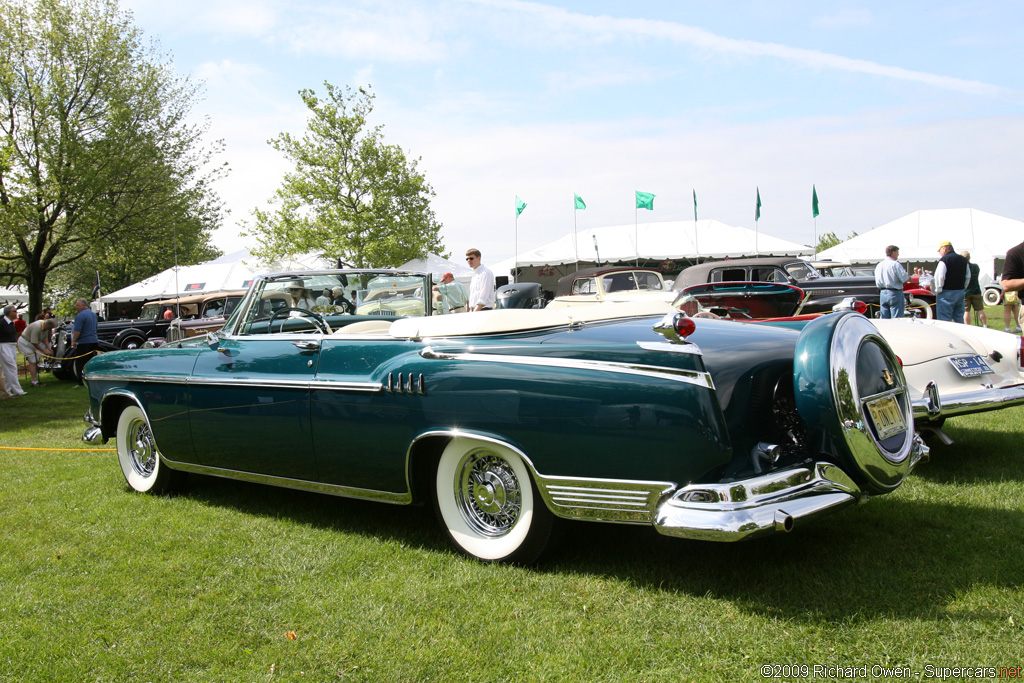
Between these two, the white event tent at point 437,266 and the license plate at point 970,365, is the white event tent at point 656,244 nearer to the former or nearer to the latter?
the white event tent at point 437,266

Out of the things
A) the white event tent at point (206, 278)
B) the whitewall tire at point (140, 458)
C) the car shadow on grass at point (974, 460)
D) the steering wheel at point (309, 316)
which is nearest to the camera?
the steering wheel at point (309, 316)

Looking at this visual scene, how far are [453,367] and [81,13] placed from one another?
21.4 meters

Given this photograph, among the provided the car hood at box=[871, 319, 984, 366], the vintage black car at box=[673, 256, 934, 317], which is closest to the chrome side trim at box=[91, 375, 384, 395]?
the car hood at box=[871, 319, 984, 366]

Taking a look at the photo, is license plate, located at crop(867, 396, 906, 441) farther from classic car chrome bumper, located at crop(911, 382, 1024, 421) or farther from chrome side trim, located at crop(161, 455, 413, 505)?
chrome side trim, located at crop(161, 455, 413, 505)

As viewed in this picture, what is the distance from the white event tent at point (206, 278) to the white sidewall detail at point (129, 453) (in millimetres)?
17406

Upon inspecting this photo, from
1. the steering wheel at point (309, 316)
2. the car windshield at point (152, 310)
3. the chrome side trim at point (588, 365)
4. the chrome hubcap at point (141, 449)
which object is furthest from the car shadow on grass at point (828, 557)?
the car windshield at point (152, 310)

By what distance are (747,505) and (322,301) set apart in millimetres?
3082

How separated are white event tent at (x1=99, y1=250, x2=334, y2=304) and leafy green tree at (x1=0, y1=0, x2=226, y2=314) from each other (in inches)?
81.4

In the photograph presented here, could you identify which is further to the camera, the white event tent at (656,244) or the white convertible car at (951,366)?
the white event tent at (656,244)

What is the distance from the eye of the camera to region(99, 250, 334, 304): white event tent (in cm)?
2322

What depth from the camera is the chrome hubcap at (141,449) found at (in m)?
5.19

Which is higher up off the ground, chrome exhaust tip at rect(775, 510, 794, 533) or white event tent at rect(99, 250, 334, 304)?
white event tent at rect(99, 250, 334, 304)

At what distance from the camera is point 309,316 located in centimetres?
468

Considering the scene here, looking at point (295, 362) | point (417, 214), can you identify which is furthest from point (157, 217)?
point (295, 362)
